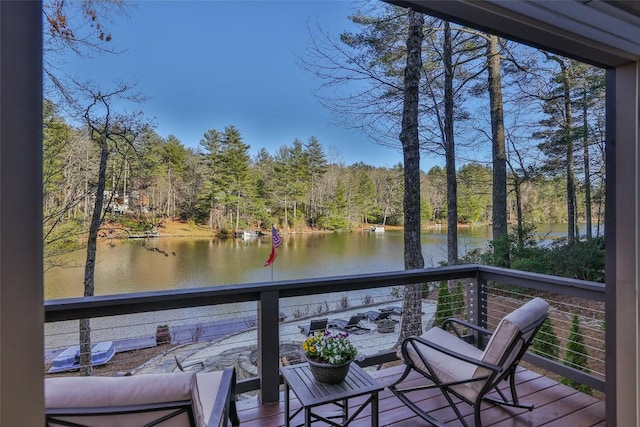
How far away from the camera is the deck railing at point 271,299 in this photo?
2.24m

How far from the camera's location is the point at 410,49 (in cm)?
579

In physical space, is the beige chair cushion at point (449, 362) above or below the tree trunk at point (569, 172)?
below

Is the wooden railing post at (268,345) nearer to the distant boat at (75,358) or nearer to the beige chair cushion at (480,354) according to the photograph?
the beige chair cushion at (480,354)

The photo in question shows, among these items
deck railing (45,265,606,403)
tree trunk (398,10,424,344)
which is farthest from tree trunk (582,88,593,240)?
deck railing (45,265,606,403)

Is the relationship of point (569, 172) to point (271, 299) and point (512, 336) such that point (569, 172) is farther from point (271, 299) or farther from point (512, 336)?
point (271, 299)

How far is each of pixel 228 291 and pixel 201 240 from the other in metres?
10.4

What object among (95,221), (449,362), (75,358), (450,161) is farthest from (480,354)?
(95,221)

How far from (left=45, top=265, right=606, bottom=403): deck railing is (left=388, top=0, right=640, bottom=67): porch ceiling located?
70.7 inches

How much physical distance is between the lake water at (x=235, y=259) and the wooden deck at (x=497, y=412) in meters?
4.30

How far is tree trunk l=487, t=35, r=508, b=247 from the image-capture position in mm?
8133

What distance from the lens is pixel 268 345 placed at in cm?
265
